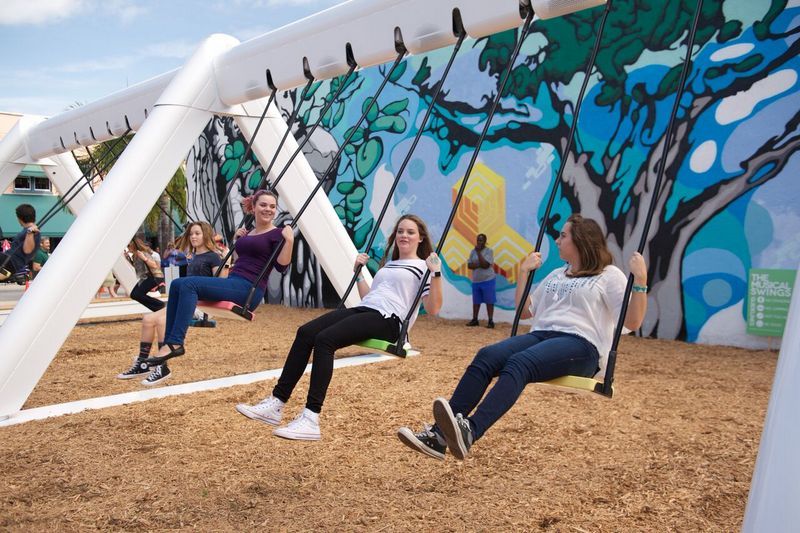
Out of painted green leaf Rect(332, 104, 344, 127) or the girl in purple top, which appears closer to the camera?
the girl in purple top

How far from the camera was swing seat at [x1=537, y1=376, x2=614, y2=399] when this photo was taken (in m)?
2.76

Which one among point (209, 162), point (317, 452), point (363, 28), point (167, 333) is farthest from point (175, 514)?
point (209, 162)

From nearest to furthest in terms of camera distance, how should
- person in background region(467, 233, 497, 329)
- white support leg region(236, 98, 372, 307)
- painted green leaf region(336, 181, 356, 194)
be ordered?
white support leg region(236, 98, 372, 307), person in background region(467, 233, 497, 329), painted green leaf region(336, 181, 356, 194)

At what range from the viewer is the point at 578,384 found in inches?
111

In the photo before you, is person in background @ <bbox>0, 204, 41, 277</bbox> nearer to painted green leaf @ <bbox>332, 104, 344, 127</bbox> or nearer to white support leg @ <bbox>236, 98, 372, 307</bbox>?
white support leg @ <bbox>236, 98, 372, 307</bbox>

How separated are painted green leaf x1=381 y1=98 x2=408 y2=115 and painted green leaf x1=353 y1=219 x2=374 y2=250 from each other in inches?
73.5

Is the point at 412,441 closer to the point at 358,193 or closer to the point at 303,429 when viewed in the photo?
the point at 303,429

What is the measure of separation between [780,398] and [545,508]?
8.06 ft

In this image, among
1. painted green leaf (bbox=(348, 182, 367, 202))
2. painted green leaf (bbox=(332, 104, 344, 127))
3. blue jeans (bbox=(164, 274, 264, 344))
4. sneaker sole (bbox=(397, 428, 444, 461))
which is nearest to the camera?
sneaker sole (bbox=(397, 428, 444, 461))

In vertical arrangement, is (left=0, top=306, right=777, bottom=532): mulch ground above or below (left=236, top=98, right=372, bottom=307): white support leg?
below

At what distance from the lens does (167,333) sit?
4566 millimetres

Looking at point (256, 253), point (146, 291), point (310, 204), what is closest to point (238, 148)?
point (146, 291)

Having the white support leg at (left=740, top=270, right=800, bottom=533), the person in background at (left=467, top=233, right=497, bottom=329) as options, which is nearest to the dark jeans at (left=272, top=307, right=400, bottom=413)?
the white support leg at (left=740, top=270, right=800, bottom=533)

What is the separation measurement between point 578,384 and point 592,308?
45cm
